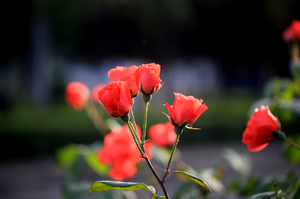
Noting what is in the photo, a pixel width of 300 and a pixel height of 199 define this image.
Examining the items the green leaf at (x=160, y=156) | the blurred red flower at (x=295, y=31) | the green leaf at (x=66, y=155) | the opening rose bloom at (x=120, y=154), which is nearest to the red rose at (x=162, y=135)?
the green leaf at (x=160, y=156)

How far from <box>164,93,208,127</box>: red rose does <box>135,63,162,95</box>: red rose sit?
5cm

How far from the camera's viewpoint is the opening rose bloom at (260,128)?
24.6 inches

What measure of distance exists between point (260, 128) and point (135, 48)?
1517 cm

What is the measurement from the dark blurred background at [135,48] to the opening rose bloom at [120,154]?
17.8 ft

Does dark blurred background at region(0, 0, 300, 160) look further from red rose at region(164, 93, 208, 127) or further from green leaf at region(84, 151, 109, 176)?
red rose at region(164, 93, 208, 127)

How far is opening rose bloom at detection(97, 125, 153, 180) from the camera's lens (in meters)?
0.95

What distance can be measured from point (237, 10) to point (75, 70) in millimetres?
11743

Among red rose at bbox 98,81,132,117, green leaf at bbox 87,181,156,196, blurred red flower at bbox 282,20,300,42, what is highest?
blurred red flower at bbox 282,20,300,42

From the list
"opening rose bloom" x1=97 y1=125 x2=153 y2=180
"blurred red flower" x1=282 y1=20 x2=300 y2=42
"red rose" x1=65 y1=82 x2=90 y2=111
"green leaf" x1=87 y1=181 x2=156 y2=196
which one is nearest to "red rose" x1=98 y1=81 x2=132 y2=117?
"green leaf" x1=87 y1=181 x2=156 y2=196

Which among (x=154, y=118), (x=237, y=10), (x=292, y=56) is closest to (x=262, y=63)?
(x=237, y=10)

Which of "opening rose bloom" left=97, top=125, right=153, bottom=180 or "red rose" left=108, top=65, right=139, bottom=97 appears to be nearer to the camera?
"red rose" left=108, top=65, right=139, bottom=97

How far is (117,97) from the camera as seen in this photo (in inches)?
21.5

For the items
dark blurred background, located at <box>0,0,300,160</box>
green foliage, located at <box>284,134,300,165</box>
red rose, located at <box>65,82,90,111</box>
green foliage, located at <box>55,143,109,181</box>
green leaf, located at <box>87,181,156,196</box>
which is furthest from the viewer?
dark blurred background, located at <box>0,0,300,160</box>

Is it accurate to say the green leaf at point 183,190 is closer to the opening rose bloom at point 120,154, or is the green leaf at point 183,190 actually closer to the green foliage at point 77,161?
the opening rose bloom at point 120,154
